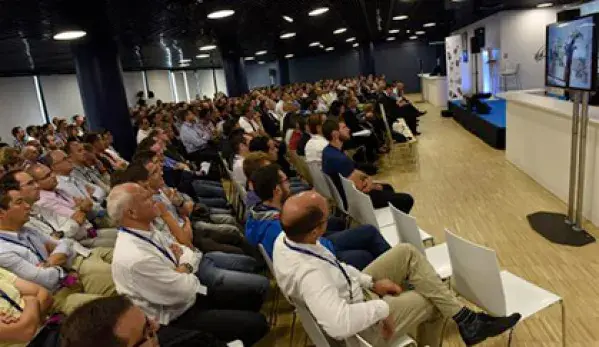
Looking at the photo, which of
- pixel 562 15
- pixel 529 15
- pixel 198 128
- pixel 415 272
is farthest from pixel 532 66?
pixel 415 272

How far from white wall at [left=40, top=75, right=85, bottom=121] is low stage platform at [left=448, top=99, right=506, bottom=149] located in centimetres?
1327

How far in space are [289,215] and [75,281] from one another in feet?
5.09

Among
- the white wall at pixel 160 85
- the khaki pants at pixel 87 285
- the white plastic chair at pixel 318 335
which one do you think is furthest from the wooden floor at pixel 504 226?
the white wall at pixel 160 85

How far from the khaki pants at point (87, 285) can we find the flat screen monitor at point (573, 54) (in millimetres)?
3811

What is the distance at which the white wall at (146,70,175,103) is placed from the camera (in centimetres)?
2253

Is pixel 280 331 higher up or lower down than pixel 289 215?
lower down

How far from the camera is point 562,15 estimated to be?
6.77m

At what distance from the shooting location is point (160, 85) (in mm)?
23547

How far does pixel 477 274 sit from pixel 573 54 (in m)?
2.53

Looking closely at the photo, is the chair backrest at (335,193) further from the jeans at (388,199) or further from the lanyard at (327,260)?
the lanyard at (327,260)

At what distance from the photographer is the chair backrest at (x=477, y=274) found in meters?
2.15

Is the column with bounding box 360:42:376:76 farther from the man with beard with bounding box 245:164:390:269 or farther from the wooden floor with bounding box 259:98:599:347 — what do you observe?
the man with beard with bounding box 245:164:390:269

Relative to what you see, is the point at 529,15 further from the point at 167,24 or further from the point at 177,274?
the point at 177,274

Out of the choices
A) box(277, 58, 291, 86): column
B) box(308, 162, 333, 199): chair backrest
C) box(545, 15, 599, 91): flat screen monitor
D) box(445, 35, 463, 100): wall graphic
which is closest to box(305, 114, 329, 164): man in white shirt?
box(308, 162, 333, 199): chair backrest
